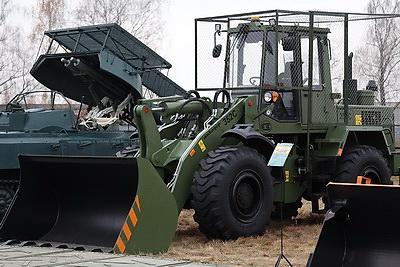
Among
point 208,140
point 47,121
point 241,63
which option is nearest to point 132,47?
point 47,121

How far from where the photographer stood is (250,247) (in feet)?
32.0

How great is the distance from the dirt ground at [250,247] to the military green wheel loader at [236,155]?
0.23m

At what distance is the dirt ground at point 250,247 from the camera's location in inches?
343

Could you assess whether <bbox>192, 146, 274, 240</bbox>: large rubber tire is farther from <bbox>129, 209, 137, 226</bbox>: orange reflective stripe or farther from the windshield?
the windshield

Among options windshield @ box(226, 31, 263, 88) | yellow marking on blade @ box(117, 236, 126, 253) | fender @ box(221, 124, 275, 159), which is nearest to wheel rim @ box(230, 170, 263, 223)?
fender @ box(221, 124, 275, 159)

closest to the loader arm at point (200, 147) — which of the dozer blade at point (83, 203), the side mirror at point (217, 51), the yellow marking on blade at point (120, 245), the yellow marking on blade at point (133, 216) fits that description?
the dozer blade at point (83, 203)

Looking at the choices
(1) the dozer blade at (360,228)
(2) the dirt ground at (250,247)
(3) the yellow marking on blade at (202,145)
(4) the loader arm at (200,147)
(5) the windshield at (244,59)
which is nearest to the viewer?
(1) the dozer blade at (360,228)

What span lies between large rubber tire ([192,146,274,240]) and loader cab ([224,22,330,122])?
108 centimetres

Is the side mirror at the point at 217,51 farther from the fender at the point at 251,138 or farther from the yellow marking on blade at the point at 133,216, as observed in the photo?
the yellow marking on blade at the point at 133,216

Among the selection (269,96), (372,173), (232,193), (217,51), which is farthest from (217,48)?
(372,173)

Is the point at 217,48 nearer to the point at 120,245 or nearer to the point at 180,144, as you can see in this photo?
the point at 180,144

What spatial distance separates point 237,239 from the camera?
1013 cm

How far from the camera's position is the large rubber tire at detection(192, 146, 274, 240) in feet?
32.2

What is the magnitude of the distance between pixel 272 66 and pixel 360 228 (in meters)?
4.36
